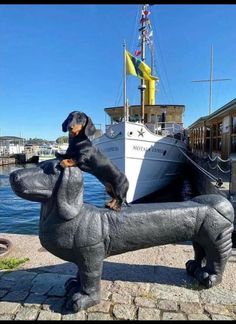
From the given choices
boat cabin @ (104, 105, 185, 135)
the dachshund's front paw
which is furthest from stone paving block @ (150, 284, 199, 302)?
boat cabin @ (104, 105, 185, 135)

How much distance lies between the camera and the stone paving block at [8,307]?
2.76m

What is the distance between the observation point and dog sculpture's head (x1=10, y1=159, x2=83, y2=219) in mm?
2516

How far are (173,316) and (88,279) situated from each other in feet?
2.67

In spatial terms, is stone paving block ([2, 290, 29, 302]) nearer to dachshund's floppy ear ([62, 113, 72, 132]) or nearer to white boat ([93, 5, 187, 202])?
dachshund's floppy ear ([62, 113, 72, 132])

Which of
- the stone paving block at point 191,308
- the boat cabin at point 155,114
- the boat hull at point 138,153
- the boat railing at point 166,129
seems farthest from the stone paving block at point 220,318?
the boat cabin at point 155,114

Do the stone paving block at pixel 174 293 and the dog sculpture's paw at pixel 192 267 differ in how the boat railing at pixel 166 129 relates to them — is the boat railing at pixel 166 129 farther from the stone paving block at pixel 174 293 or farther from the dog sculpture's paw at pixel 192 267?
the stone paving block at pixel 174 293

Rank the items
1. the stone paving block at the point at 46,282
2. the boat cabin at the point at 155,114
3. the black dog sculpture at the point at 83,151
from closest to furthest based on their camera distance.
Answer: the black dog sculpture at the point at 83,151 → the stone paving block at the point at 46,282 → the boat cabin at the point at 155,114

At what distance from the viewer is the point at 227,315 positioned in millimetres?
2752

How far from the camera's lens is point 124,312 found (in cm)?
277

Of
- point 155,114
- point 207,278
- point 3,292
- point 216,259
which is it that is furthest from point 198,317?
point 155,114

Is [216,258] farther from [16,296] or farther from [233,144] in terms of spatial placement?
[233,144]

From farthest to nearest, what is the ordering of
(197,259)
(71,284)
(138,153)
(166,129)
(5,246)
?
1. (166,129)
2. (138,153)
3. (5,246)
4. (197,259)
5. (71,284)

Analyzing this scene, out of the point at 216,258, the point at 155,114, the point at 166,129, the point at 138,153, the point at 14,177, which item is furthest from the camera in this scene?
the point at 155,114

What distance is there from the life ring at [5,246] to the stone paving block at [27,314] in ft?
4.93
